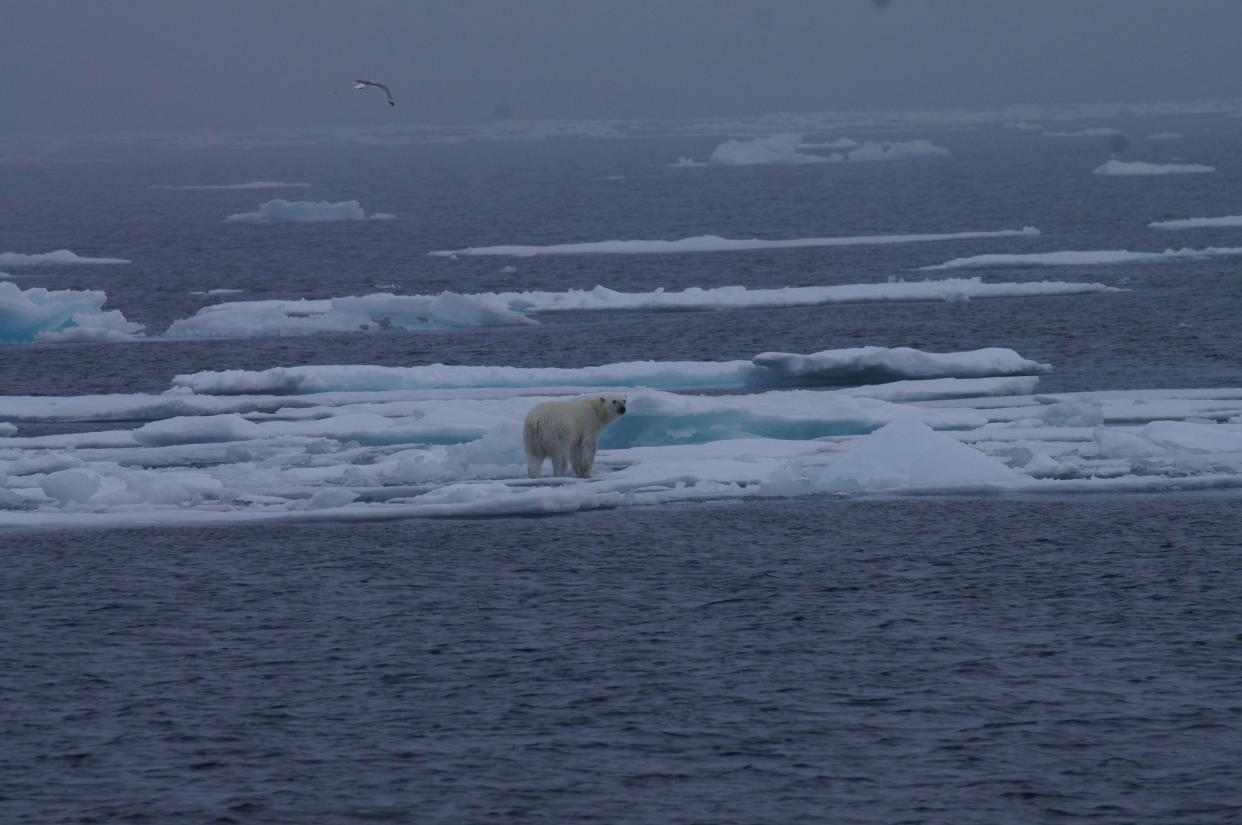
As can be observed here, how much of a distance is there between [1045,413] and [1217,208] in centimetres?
4522

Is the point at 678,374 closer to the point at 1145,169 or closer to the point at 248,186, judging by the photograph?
the point at 1145,169

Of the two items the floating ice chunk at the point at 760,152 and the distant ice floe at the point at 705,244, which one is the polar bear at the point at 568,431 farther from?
the floating ice chunk at the point at 760,152

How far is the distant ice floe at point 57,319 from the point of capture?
3014 centimetres

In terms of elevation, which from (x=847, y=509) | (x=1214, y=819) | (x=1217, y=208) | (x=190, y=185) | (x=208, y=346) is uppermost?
(x=190, y=185)

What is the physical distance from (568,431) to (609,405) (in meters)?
0.48

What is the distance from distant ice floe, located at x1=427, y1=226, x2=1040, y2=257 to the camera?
49406 millimetres

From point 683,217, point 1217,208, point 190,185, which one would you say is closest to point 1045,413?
point 1217,208

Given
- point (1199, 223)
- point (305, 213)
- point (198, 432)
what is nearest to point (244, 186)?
point (305, 213)

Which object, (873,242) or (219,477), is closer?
(219,477)

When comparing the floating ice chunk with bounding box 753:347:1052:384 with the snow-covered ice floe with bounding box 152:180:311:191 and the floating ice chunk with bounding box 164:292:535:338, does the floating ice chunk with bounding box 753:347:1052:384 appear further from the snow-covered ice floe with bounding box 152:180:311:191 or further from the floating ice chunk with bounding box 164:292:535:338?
the snow-covered ice floe with bounding box 152:180:311:191

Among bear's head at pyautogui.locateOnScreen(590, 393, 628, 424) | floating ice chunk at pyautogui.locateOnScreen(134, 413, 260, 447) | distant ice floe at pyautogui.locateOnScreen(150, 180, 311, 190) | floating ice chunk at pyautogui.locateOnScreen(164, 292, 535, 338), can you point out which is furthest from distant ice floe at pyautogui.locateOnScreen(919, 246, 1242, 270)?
distant ice floe at pyautogui.locateOnScreen(150, 180, 311, 190)

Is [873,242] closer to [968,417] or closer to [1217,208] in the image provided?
[1217,208]

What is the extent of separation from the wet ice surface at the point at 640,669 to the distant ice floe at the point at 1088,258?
994 inches

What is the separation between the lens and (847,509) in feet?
51.1
